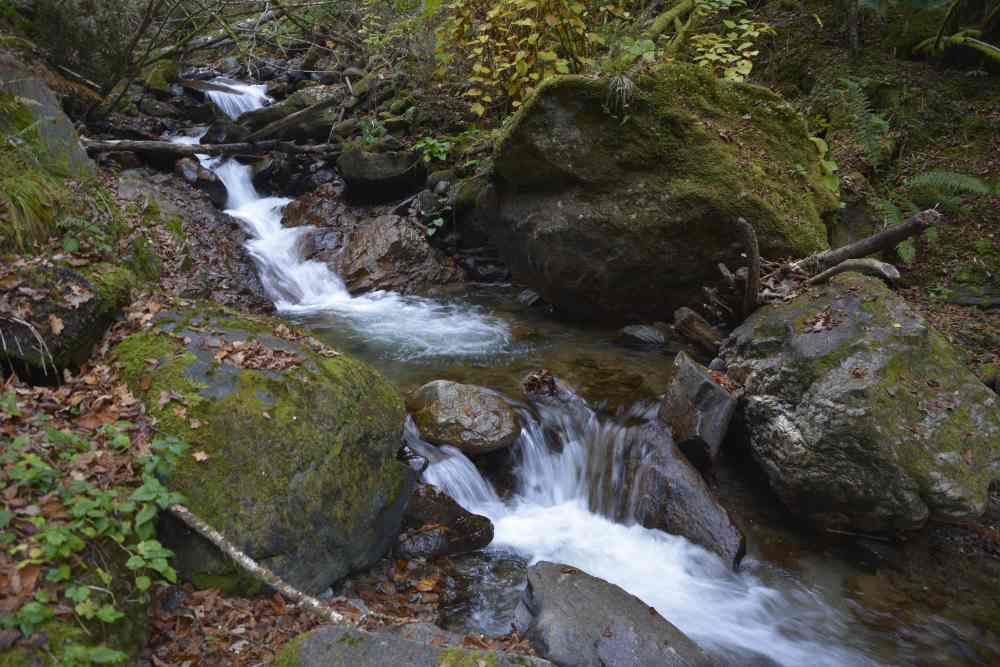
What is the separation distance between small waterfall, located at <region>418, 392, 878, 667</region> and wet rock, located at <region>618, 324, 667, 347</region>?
1829mm

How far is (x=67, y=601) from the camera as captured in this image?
2725 millimetres

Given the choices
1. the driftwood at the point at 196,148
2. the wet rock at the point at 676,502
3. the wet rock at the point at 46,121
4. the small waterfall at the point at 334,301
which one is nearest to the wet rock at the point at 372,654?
the wet rock at the point at 676,502

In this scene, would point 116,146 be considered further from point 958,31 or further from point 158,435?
point 958,31

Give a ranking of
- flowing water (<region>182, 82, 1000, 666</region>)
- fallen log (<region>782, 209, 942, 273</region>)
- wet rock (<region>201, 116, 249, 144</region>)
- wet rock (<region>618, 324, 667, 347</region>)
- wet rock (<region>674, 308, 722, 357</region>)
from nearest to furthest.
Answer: flowing water (<region>182, 82, 1000, 666</region>) < fallen log (<region>782, 209, 942, 273</region>) < wet rock (<region>674, 308, 722, 357</region>) < wet rock (<region>618, 324, 667, 347</region>) < wet rock (<region>201, 116, 249, 144</region>)

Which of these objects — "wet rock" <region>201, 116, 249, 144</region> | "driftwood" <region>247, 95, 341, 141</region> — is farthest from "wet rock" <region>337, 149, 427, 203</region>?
"wet rock" <region>201, 116, 249, 144</region>

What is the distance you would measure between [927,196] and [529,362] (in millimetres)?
6192

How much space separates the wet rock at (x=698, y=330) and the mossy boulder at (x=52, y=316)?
590 cm

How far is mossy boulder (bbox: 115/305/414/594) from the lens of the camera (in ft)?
12.1

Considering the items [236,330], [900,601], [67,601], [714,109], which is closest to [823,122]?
[714,109]

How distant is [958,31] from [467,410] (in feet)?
35.3

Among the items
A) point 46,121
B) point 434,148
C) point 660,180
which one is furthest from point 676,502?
point 434,148

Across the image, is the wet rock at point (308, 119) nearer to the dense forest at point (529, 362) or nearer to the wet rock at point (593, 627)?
the dense forest at point (529, 362)

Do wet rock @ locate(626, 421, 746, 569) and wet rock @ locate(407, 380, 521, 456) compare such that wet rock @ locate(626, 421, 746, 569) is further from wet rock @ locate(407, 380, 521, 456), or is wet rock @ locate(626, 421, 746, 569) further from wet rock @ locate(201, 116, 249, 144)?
wet rock @ locate(201, 116, 249, 144)

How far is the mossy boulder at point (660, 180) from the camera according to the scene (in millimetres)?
7664
